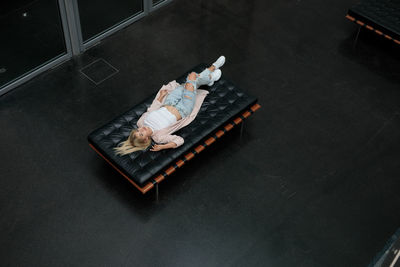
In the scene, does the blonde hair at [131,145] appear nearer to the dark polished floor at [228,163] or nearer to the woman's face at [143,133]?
the woman's face at [143,133]

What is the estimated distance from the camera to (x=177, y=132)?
609cm

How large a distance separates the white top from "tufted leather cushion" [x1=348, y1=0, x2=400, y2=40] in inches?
164

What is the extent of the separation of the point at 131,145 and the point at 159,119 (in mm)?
506

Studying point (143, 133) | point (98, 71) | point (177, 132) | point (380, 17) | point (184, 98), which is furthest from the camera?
point (380, 17)

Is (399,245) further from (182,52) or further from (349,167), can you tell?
(182,52)

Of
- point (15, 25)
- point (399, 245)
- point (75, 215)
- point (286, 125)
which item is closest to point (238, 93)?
point (286, 125)

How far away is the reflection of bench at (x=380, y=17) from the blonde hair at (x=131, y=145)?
461cm

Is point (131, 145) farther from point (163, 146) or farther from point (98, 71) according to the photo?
point (98, 71)

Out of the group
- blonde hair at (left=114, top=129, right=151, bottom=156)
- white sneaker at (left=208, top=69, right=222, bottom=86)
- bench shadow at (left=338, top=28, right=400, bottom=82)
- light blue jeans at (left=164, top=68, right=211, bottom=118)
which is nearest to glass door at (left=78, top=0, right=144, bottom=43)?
light blue jeans at (left=164, top=68, right=211, bottom=118)

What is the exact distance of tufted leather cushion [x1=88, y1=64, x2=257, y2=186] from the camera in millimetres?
5645

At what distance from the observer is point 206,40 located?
8.31 metres

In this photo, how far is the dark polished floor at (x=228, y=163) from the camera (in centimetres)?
558

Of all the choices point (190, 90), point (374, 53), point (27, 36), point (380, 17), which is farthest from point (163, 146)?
point (380, 17)

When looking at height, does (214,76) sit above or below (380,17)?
below
